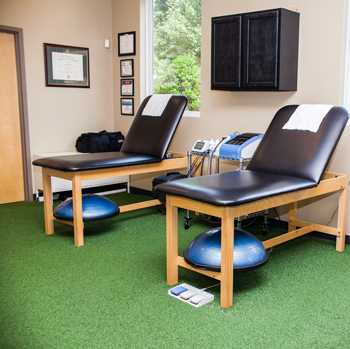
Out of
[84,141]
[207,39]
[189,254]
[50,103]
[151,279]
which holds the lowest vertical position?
[151,279]

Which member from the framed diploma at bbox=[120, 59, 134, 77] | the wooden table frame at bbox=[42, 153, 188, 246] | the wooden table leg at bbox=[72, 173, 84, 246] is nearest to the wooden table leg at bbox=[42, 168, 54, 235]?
the wooden table frame at bbox=[42, 153, 188, 246]

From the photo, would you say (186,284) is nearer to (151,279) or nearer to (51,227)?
(151,279)

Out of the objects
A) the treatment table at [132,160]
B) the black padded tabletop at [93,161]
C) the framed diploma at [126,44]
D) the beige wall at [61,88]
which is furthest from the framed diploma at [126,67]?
the black padded tabletop at [93,161]

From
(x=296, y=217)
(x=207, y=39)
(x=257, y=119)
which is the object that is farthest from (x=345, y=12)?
(x=296, y=217)

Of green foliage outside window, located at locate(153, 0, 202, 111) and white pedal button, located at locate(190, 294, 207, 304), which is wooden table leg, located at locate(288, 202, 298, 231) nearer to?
white pedal button, located at locate(190, 294, 207, 304)

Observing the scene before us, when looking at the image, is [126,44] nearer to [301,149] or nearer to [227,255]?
[301,149]

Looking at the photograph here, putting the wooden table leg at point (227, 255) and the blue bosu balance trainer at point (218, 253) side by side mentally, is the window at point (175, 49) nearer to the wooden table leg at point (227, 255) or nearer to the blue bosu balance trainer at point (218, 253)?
the blue bosu balance trainer at point (218, 253)

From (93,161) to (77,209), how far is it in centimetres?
41

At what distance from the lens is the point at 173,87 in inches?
196

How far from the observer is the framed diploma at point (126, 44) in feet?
17.0

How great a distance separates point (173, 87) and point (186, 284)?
2.89 m

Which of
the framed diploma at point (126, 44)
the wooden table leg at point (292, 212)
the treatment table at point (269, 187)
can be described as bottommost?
the wooden table leg at point (292, 212)

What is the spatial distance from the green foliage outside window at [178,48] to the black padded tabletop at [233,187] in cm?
209

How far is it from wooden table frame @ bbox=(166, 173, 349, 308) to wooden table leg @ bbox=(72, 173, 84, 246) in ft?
3.38
